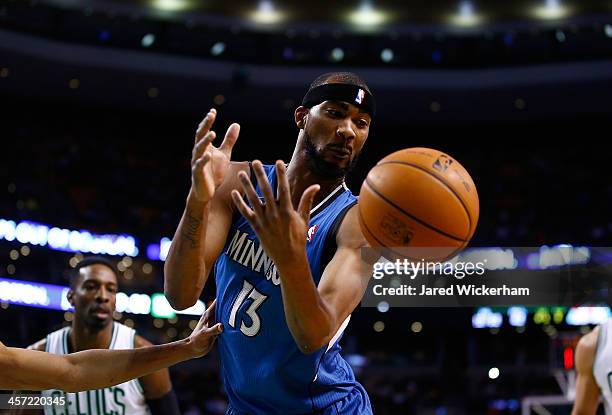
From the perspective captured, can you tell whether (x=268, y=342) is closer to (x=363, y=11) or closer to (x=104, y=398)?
(x=104, y=398)

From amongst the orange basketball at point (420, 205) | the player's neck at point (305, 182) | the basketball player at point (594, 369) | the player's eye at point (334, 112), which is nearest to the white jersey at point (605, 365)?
the basketball player at point (594, 369)

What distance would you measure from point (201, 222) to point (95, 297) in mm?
2967

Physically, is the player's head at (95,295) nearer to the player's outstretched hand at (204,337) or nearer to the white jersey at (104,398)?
the white jersey at (104,398)

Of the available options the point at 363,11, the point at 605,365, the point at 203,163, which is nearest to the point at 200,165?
the point at 203,163

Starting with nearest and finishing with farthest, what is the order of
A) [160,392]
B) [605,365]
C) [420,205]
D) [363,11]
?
[420,205] → [605,365] → [160,392] → [363,11]

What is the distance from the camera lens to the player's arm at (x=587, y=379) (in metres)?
5.00

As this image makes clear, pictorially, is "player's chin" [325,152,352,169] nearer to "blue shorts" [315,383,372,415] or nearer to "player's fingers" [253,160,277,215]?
"player's fingers" [253,160,277,215]

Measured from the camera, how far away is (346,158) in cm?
322

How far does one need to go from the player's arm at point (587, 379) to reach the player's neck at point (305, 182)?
241 centimetres

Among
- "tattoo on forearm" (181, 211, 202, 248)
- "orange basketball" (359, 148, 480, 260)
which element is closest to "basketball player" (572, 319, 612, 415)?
"orange basketball" (359, 148, 480, 260)

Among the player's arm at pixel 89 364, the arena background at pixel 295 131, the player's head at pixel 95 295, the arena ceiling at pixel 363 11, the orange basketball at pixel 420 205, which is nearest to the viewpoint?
the orange basketball at pixel 420 205

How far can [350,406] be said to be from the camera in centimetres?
328

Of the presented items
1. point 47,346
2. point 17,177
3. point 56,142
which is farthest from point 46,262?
point 47,346

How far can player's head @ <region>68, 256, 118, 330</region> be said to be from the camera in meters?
5.60
